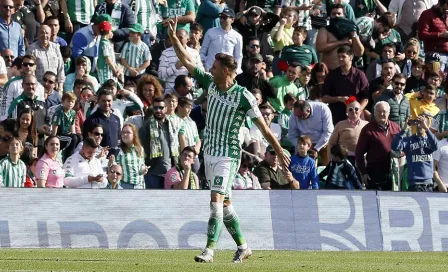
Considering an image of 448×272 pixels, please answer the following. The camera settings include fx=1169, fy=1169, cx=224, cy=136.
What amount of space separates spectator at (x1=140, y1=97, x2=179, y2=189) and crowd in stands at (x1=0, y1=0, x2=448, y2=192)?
0.07 ft

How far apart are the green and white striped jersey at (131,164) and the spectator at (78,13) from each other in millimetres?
5648

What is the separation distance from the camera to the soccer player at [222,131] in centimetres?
1323

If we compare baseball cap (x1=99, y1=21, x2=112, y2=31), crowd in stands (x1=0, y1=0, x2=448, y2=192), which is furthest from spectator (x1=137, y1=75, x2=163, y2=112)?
baseball cap (x1=99, y1=21, x2=112, y2=31)

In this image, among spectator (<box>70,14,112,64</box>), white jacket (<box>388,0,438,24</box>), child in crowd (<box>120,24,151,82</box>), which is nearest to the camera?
spectator (<box>70,14,112,64</box>)

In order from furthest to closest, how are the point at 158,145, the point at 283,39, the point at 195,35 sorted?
the point at 283,39, the point at 195,35, the point at 158,145

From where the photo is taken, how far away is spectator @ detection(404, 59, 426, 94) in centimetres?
2281

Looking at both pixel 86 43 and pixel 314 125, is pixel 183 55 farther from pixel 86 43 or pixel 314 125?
pixel 86 43

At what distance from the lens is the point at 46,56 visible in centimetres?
2103

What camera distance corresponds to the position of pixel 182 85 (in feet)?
68.5

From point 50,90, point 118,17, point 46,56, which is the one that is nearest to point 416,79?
point 118,17

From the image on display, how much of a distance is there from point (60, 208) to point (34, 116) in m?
2.21

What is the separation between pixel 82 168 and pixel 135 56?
4.80 m

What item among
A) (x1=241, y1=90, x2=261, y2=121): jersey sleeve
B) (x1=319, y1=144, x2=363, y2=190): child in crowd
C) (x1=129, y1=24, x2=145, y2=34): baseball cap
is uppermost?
(x1=129, y1=24, x2=145, y2=34): baseball cap

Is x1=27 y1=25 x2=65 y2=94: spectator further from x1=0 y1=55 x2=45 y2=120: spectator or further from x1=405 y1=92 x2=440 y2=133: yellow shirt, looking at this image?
x1=405 y1=92 x2=440 y2=133: yellow shirt
